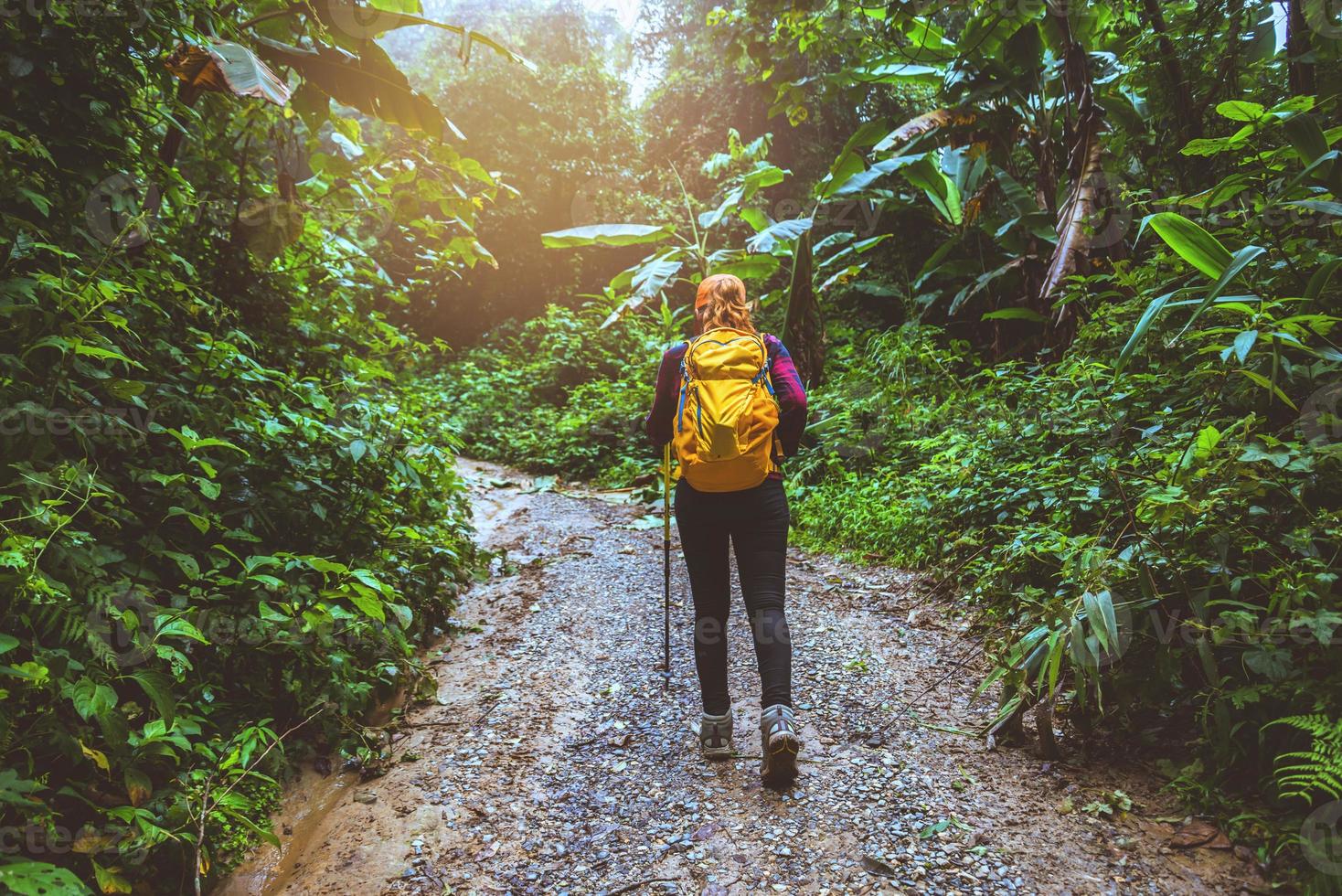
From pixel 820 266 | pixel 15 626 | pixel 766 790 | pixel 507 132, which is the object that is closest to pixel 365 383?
pixel 15 626

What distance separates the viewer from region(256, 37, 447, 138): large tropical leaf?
13.2ft

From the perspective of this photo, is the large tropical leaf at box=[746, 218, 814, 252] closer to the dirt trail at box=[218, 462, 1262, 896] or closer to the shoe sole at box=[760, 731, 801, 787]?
the dirt trail at box=[218, 462, 1262, 896]

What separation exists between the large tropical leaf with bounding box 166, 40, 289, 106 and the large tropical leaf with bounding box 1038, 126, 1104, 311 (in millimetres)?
4856

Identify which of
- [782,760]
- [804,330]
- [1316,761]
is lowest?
[782,760]

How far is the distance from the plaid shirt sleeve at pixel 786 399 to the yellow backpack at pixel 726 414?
0.14 ft

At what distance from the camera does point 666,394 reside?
281 cm

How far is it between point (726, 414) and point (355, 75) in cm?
352

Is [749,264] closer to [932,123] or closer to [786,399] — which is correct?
[932,123]

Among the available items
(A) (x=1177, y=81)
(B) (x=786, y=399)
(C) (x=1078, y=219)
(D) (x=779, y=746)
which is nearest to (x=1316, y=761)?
(D) (x=779, y=746)

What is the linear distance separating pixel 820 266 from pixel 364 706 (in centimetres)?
720

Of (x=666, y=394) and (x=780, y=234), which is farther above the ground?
(x=780, y=234)

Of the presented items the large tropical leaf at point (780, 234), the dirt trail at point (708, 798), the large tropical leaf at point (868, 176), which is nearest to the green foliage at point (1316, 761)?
the dirt trail at point (708, 798)

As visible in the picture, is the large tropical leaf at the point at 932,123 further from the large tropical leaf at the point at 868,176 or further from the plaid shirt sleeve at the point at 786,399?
the plaid shirt sleeve at the point at 786,399

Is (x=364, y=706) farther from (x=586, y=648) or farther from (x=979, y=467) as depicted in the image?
(x=979, y=467)
